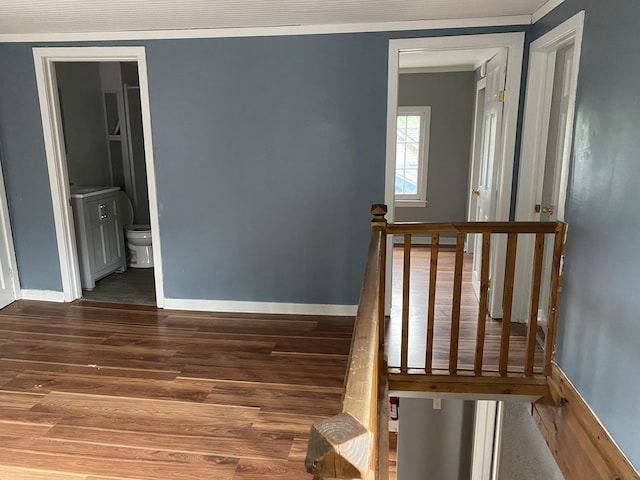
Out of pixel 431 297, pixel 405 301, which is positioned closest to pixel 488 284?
pixel 431 297

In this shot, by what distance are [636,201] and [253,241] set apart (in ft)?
8.61

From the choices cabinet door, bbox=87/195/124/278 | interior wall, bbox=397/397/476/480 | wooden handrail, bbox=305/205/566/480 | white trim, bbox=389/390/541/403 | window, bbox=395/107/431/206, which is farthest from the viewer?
window, bbox=395/107/431/206

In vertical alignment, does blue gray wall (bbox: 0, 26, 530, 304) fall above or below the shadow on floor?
above

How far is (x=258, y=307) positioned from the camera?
12.5 ft

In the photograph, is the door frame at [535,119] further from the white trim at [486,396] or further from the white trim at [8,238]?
the white trim at [8,238]

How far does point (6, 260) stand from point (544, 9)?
4561 mm

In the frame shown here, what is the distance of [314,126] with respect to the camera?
11.2 feet

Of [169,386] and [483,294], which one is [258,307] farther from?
[483,294]

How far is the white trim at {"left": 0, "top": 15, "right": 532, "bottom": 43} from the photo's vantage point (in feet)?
10.00

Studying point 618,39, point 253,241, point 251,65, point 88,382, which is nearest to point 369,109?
point 251,65

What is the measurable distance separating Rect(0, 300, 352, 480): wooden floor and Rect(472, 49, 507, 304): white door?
57.6 inches

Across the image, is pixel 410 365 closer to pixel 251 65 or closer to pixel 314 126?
pixel 314 126

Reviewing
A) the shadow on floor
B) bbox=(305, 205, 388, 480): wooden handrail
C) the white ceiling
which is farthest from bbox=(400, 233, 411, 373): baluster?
the shadow on floor

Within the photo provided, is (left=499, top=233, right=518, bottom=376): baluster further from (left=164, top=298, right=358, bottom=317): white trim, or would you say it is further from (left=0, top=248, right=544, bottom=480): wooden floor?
(left=164, top=298, right=358, bottom=317): white trim
